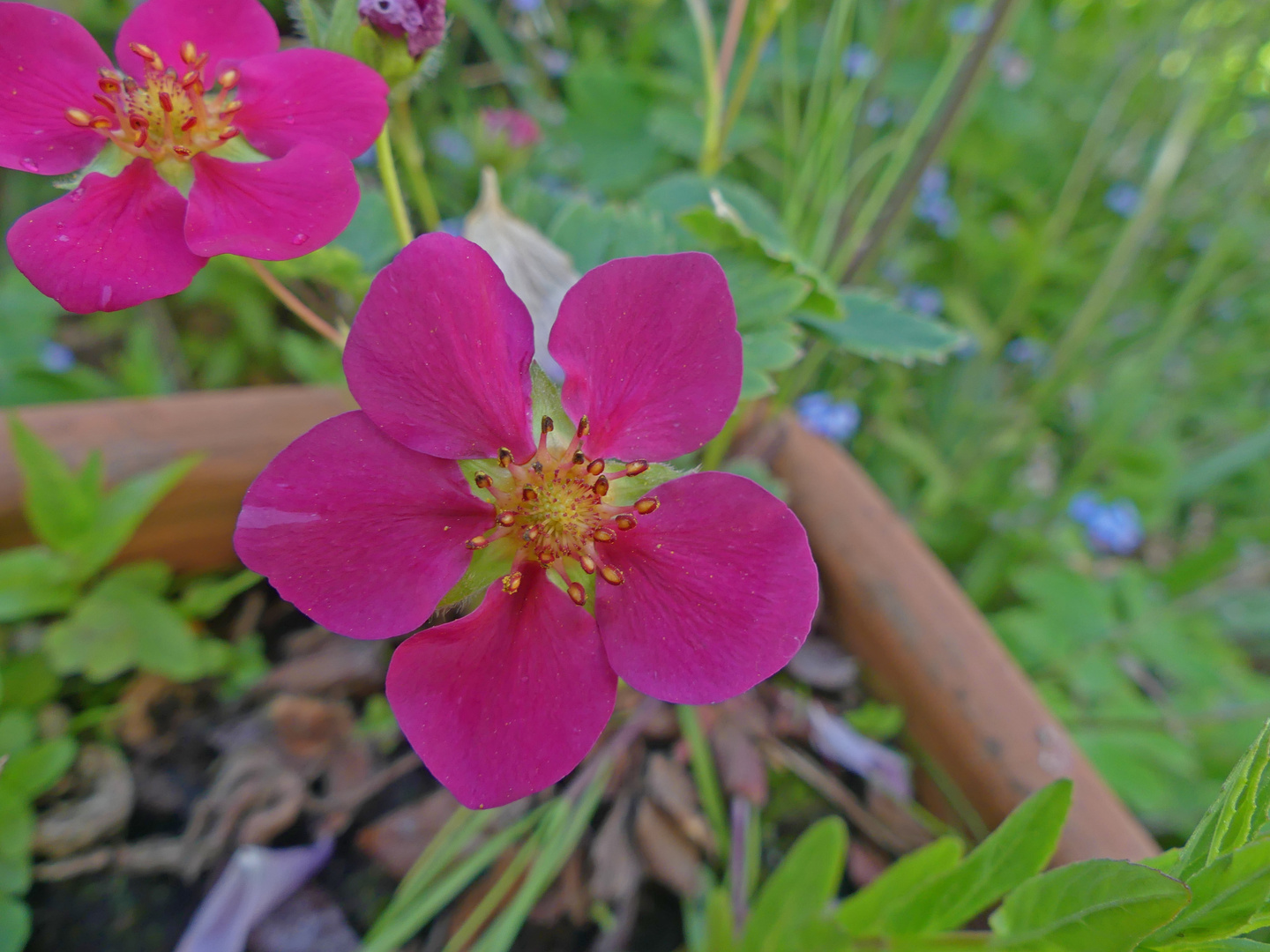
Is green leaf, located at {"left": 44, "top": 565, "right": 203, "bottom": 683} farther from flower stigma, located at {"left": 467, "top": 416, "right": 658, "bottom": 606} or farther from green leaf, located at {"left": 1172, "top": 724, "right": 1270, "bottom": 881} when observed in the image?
green leaf, located at {"left": 1172, "top": 724, "right": 1270, "bottom": 881}

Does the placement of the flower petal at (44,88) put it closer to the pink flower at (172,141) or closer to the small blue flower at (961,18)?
the pink flower at (172,141)

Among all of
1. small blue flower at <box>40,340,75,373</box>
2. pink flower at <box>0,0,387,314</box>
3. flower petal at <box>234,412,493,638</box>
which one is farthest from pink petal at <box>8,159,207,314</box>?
small blue flower at <box>40,340,75,373</box>

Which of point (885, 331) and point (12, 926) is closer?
point (12, 926)

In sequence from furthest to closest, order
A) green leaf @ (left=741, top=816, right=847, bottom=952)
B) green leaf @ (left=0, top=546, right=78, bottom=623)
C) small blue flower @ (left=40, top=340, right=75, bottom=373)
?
small blue flower @ (left=40, top=340, right=75, bottom=373) < green leaf @ (left=0, top=546, right=78, bottom=623) < green leaf @ (left=741, top=816, right=847, bottom=952)

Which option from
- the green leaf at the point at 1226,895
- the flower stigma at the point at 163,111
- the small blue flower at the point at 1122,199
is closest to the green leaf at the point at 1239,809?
the green leaf at the point at 1226,895

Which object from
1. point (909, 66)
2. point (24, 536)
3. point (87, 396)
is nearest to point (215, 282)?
point (87, 396)

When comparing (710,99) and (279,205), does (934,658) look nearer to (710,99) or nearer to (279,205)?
(710,99)

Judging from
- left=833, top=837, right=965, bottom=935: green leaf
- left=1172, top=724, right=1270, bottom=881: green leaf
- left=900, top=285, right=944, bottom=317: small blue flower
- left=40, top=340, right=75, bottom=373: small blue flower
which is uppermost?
left=1172, top=724, right=1270, bottom=881: green leaf

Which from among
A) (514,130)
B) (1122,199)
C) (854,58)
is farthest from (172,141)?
(1122,199)
